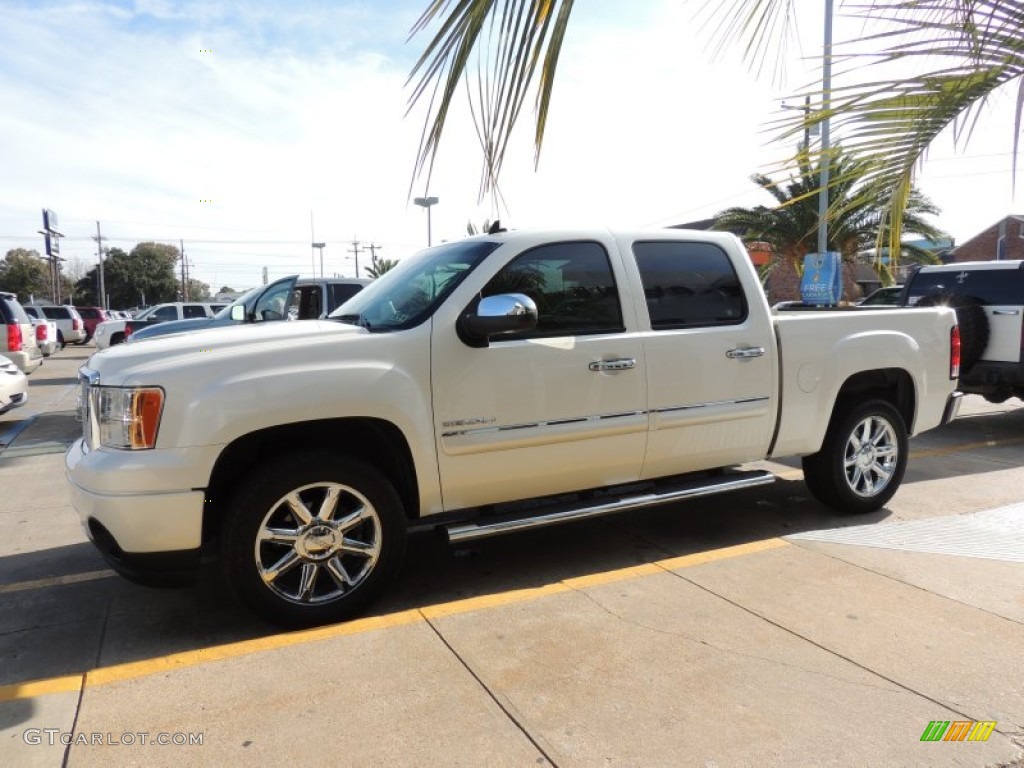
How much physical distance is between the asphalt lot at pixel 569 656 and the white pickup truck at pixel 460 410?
15.0 inches

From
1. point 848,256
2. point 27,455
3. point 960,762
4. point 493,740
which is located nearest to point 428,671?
point 493,740

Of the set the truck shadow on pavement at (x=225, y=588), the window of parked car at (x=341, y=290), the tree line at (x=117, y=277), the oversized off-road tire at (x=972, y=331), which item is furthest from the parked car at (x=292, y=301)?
the tree line at (x=117, y=277)

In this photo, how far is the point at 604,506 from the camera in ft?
13.8

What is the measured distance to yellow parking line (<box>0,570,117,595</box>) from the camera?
417cm

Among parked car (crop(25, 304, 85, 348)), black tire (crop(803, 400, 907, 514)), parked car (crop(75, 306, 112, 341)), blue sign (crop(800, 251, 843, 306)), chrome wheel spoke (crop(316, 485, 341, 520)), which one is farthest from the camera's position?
parked car (crop(75, 306, 112, 341))

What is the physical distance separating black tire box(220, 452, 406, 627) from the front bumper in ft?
0.51

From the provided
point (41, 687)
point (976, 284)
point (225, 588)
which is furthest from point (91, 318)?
point (41, 687)

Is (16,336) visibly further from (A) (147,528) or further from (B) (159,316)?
(A) (147,528)

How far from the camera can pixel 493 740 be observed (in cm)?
268

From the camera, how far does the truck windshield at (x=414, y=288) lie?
3.99 meters

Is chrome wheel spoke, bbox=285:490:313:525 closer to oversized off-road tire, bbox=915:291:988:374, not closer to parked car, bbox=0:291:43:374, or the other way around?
oversized off-road tire, bbox=915:291:988:374

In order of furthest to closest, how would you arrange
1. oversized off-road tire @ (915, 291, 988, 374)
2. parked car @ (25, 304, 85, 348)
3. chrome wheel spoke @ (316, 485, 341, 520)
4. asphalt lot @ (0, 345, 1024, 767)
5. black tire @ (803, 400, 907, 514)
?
1. parked car @ (25, 304, 85, 348)
2. oversized off-road tire @ (915, 291, 988, 374)
3. black tire @ (803, 400, 907, 514)
4. chrome wheel spoke @ (316, 485, 341, 520)
5. asphalt lot @ (0, 345, 1024, 767)

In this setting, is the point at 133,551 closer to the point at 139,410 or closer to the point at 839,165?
the point at 139,410

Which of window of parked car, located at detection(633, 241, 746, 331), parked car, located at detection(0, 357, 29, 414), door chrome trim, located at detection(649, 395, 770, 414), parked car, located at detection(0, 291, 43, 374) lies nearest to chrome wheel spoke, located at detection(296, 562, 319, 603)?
door chrome trim, located at detection(649, 395, 770, 414)
